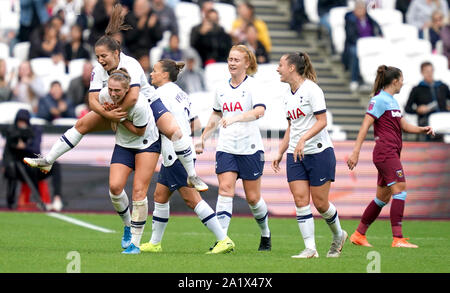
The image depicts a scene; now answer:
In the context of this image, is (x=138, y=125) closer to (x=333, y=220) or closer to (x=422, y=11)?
(x=333, y=220)

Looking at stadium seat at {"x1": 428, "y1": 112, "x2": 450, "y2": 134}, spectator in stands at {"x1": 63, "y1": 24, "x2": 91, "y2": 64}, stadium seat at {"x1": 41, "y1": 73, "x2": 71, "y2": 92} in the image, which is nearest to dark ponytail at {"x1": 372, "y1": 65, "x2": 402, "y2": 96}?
stadium seat at {"x1": 428, "y1": 112, "x2": 450, "y2": 134}

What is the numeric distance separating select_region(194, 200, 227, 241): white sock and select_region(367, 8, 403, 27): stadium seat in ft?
43.1

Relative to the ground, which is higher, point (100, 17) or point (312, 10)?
point (312, 10)

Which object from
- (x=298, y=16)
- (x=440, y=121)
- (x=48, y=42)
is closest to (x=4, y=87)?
(x=48, y=42)

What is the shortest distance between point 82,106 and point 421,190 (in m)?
6.52

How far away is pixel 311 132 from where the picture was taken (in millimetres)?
9664

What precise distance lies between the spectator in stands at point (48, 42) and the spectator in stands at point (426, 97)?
7.16 m

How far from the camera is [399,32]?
22234 mm

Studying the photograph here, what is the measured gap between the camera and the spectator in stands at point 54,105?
59.7 feet

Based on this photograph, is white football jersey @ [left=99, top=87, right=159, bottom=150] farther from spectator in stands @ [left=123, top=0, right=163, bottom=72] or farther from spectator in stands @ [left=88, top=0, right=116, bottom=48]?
spectator in stands @ [left=88, top=0, right=116, bottom=48]

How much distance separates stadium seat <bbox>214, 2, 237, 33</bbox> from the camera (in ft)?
71.1

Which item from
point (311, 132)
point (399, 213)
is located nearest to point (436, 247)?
point (399, 213)

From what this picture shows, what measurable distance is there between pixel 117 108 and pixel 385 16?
1433 cm

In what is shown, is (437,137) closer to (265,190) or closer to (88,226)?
(265,190)
